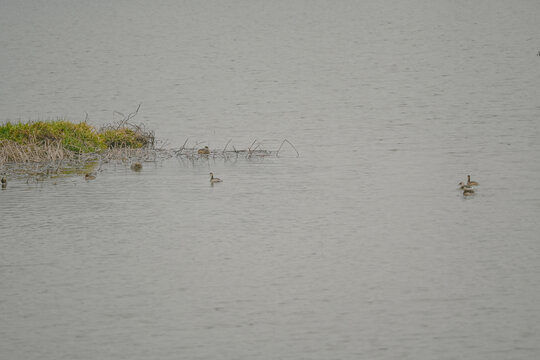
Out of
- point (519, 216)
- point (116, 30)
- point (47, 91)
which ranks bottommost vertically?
point (519, 216)

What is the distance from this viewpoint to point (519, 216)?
23469 millimetres

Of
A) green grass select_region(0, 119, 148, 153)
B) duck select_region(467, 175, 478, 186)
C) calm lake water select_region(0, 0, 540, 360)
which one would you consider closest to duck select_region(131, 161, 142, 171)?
calm lake water select_region(0, 0, 540, 360)

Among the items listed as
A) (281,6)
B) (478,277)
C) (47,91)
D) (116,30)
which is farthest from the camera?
(281,6)

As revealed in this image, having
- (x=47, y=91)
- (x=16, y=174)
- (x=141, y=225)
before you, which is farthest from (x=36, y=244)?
(x=47, y=91)

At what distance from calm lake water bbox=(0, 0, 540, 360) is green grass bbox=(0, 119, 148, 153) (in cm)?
219

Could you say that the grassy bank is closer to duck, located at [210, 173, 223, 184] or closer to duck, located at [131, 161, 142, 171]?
duck, located at [131, 161, 142, 171]

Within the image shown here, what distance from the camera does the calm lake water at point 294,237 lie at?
624 inches

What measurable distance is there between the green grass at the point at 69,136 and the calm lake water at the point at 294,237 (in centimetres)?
219

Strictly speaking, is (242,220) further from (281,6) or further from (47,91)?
(281,6)

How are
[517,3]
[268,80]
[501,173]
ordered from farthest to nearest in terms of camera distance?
[517,3]
[268,80]
[501,173]

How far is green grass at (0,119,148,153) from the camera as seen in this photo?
3170 centimetres

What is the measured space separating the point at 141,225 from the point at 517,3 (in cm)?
14704

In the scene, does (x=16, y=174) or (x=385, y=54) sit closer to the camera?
(x=16, y=174)

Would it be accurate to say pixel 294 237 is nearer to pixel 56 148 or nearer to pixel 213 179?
pixel 213 179
